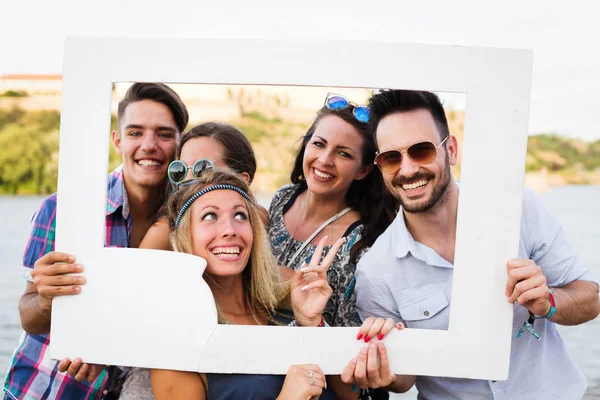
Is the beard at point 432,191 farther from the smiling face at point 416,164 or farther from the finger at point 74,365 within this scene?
the finger at point 74,365

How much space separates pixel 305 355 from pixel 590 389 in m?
4.10

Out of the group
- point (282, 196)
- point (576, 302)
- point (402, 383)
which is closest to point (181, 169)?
point (282, 196)

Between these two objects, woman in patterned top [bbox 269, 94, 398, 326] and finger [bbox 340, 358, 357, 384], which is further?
woman in patterned top [bbox 269, 94, 398, 326]

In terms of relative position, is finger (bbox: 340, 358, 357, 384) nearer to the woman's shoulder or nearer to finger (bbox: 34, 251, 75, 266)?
the woman's shoulder

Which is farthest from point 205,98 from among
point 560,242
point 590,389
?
point 590,389

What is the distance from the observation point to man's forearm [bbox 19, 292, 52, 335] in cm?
240

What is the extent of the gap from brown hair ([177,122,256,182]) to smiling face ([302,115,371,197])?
0.69ft

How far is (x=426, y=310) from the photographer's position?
92.4 inches

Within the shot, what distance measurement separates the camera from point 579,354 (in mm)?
6172

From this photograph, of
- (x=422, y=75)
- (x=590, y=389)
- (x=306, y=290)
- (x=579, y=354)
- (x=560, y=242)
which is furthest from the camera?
(x=579, y=354)

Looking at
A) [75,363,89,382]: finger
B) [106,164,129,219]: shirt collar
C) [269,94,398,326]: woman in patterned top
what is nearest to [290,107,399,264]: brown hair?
[269,94,398,326]: woman in patterned top

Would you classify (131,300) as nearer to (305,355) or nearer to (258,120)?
(305,355)

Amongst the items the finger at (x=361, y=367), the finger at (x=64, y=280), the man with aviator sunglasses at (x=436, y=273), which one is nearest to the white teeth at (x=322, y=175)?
the man with aviator sunglasses at (x=436, y=273)

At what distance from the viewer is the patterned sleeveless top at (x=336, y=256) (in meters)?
2.42
